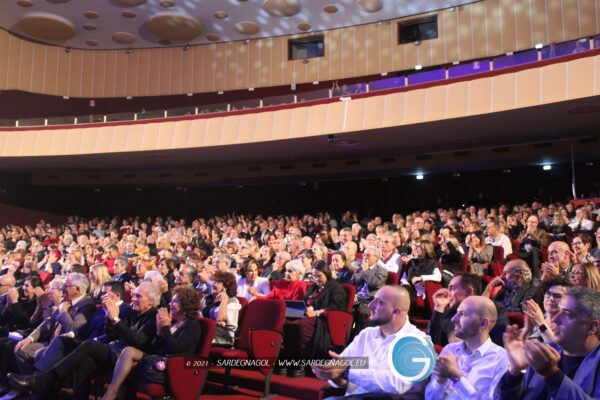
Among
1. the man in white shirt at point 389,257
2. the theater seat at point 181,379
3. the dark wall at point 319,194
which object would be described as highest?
the dark wall at point 319,194

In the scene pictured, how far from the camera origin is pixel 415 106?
683 cm

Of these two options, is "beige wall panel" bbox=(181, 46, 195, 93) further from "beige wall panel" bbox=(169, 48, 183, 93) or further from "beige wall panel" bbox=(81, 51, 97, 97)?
"beige wall panel" bbox=(81, 51, 97, 97)

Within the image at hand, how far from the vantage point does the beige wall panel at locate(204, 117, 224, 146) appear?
8390mm

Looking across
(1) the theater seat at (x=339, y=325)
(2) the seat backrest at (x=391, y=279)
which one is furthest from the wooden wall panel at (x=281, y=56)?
(1) the theater seat at (x=339, y=325)

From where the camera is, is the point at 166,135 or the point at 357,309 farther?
the point at 166,135

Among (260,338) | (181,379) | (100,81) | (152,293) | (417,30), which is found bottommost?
(181,379)

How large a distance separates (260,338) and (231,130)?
590 centimetres

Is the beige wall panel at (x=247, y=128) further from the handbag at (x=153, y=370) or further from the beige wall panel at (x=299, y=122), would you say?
the handbag at (x=153, y=370)

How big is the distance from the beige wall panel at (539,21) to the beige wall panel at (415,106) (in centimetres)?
344

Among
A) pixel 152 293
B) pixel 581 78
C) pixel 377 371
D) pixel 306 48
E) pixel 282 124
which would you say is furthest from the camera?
pixel 306 48

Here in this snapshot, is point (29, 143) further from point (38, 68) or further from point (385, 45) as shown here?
point (385, 45)

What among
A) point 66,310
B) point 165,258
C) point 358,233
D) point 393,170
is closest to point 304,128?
point 358,233

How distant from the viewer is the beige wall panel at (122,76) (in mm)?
11648

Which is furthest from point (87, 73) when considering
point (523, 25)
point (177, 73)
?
point (523, 25)
